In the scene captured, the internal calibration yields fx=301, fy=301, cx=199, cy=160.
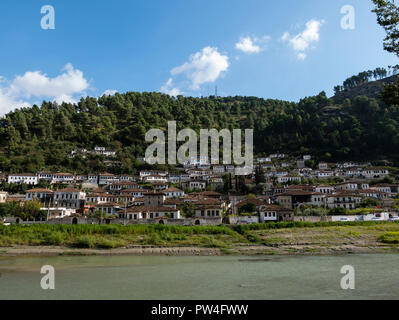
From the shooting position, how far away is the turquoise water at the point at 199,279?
1410cm

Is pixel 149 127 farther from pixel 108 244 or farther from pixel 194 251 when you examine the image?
pixel 194 251

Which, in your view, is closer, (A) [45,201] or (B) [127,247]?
(B) [127,247]

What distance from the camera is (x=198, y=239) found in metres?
33.8

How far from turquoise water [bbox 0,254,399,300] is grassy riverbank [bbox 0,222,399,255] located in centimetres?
542

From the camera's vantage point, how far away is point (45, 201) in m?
53.1

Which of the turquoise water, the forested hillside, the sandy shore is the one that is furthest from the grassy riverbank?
the forested hillside

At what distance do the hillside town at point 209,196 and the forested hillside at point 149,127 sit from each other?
10743mm

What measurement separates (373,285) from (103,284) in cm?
1443

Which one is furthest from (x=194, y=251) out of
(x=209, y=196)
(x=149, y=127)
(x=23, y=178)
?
(x=149, y=127)

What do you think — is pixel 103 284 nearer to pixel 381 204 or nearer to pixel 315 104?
pixel 381 204

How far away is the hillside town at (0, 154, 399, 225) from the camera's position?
42.0m

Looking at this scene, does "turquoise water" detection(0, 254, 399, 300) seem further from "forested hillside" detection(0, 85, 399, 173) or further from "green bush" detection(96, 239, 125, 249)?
"forested hillside" detection(0, 85, 399, 173)
